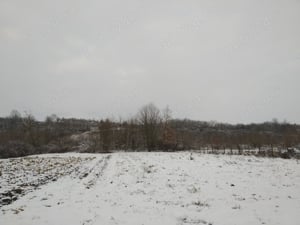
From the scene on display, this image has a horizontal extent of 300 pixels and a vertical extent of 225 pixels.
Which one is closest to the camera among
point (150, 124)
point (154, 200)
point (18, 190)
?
point (154, 200)

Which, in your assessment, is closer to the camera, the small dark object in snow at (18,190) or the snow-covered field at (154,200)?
the snow-covered field at (154,200)

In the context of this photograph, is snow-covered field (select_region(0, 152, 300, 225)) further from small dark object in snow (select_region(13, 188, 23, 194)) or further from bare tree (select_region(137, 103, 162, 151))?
bare tree (select_region(137, 103, 162, 151))

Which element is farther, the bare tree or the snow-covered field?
the bare tree

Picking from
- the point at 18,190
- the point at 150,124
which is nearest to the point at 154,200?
the point at 18,190

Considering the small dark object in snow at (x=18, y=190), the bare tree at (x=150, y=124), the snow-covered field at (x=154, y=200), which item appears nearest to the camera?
the snow-covered field at (x=154, y=200)

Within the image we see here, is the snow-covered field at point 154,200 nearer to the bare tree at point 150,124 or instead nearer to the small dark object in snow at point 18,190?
the small dark object in snow at point 18,190

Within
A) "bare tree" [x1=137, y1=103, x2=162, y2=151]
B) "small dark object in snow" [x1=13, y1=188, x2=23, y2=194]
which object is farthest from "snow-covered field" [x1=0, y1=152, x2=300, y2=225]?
"bare tree" [x1=137, y1=103, x2=162, y2=151]

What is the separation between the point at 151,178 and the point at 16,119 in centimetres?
13233

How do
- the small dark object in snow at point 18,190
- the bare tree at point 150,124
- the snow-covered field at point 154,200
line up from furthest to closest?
the bare tree at point 150,124
the small dark object in snow at point 18,190
the snow-covered field at point 154,200

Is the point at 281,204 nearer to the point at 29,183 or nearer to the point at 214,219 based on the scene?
the point at 214,219

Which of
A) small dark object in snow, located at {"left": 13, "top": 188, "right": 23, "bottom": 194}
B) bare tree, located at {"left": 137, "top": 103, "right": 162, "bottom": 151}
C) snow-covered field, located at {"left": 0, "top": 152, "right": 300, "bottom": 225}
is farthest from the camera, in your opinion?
bare tree, located at {"left": 137, "top": 103, "right": 162, "bottom": 151}

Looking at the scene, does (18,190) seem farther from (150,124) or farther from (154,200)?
(150,124)

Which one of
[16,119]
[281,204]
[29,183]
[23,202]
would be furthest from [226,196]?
[16,119]

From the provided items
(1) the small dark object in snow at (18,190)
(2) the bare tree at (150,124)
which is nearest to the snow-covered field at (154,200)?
(1) the small dark object in snow at (18,190)
